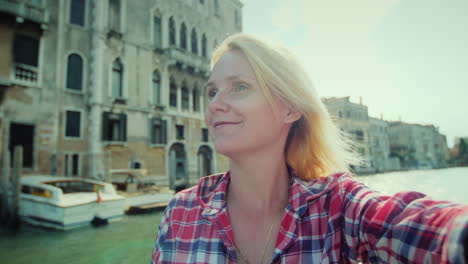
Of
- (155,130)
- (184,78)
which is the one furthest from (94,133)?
(184,78)

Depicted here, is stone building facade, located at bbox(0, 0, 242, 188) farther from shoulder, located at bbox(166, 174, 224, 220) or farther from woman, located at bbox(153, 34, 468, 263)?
woman, located at bbox(153, 34, 468, 263)

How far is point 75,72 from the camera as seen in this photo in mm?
12203

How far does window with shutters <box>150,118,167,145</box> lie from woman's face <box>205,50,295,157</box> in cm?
1396

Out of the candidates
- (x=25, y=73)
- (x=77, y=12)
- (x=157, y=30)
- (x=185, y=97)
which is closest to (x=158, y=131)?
(x=185, y=97)

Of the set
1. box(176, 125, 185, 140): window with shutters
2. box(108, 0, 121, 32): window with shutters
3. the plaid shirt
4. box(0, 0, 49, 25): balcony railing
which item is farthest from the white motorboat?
box(108, 0, 121, 32): window with shutters

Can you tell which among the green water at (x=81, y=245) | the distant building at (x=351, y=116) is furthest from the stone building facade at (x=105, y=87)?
the distant building at (x=351, y=116)

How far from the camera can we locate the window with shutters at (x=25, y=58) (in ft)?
34.6

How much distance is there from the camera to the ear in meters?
1.24

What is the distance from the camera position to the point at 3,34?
1030 centimetres

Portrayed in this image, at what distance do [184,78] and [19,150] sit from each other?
10.4m

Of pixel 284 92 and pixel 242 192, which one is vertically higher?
pixel 284 92

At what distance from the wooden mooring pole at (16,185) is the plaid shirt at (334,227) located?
348 inches

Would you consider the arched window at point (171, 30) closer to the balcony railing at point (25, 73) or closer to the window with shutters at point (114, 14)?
the window with shutters at point (114, 14)

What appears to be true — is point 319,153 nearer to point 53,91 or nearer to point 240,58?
point 240,58
